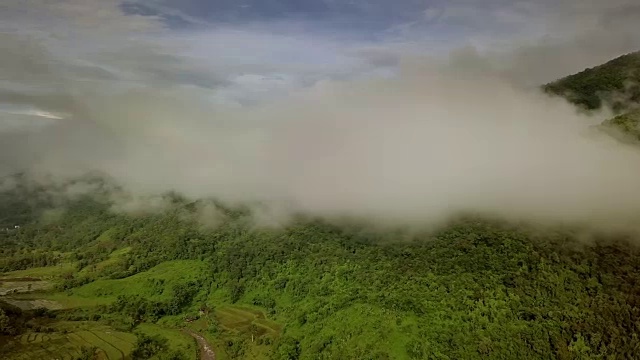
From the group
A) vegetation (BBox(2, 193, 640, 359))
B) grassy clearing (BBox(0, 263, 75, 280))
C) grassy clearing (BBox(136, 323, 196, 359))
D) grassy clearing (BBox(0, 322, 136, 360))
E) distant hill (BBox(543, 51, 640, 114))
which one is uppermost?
distant hill (BBox(543, 51, 640, 114))

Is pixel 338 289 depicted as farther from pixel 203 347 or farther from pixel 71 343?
pixel 71 343

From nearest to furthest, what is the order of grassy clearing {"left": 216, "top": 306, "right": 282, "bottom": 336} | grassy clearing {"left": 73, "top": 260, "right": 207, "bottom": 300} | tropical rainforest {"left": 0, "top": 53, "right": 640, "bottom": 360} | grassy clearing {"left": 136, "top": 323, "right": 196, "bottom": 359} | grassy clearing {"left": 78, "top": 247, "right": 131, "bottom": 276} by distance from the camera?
tropical rainforest {"left": 0, "top": 53, "right": 640, "bottom": 360}, grassy clearing {"left": 136, "top": 323, "right": 196, "bottom": 359}, grassy clearing {"left": 216, "top": 306, "right": 282, "bottom": 336}, grassy clearing {"left": 73, "top": 260, "right": 207, "bottom": 300}, grassy clearing {"left": 78, "top": 247, "right": 131, "bottom": 276}

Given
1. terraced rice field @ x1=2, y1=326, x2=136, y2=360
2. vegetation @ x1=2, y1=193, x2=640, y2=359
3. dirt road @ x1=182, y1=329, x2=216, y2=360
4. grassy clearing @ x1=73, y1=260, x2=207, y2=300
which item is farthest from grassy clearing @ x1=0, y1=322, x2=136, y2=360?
grassy clearing @ x1=73, y1=260, x2=207, y2=300

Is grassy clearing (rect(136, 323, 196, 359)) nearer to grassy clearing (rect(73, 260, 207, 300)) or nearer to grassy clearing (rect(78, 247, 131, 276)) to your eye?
grassy clearing (rect(73, 260, 207, 300))


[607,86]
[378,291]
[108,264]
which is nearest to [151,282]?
[108,264]

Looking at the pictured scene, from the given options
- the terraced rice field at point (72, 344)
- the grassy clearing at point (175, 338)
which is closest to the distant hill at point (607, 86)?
the grassy clearing at point (175, 338)

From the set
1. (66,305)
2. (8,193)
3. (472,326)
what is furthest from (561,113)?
(8,193)

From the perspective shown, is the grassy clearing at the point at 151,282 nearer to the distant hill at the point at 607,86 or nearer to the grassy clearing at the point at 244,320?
the grassy clearing at the point at 244,320
